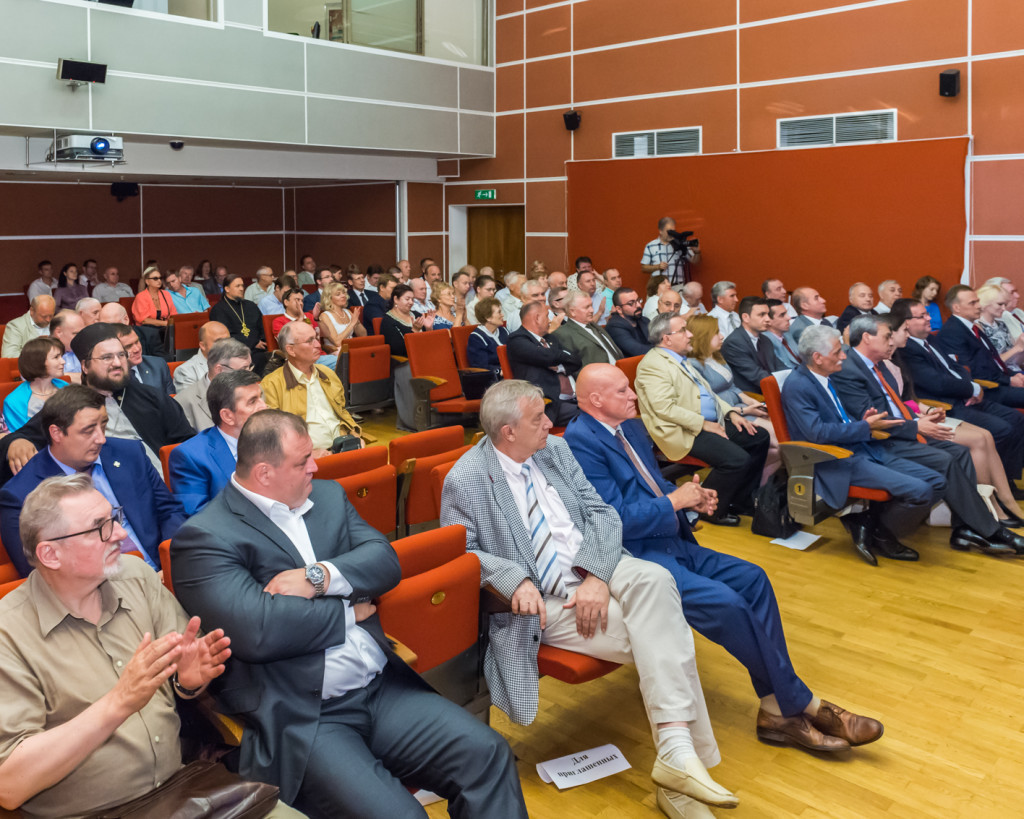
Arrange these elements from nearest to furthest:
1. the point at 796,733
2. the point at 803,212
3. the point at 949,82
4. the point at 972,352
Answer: the point at 796,733 → the point at 972,352 → the point at 949,82 → the point at 803,212

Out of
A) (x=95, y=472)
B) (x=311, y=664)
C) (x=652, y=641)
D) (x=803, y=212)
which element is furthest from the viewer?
(x=803, y=212)

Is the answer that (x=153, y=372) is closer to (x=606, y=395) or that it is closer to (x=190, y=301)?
(x=606, y=395)

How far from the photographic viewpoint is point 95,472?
10.5 ft

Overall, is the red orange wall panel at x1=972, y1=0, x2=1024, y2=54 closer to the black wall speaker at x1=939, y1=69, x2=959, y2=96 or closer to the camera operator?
the black wall speaker at x1=939, y1=69, x2=959, y2=96

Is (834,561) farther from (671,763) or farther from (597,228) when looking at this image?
(597,228)

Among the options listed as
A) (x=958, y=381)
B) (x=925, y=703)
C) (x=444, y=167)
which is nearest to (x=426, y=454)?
(x=925, y=703)

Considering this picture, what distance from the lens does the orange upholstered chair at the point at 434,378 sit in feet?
23.2

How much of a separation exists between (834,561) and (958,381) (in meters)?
1.94

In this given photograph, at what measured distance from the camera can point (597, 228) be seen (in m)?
11.9

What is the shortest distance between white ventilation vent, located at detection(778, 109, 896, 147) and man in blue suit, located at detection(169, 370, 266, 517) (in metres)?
8.03

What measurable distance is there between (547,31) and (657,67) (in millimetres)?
1943

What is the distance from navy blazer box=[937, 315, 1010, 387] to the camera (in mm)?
6633

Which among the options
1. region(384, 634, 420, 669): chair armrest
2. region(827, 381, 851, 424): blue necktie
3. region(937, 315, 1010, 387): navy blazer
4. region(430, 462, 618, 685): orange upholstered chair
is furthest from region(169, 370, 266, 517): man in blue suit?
region(937, 315, 1010, 387): navy blazer

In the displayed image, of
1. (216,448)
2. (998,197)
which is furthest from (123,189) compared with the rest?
(216,448)
